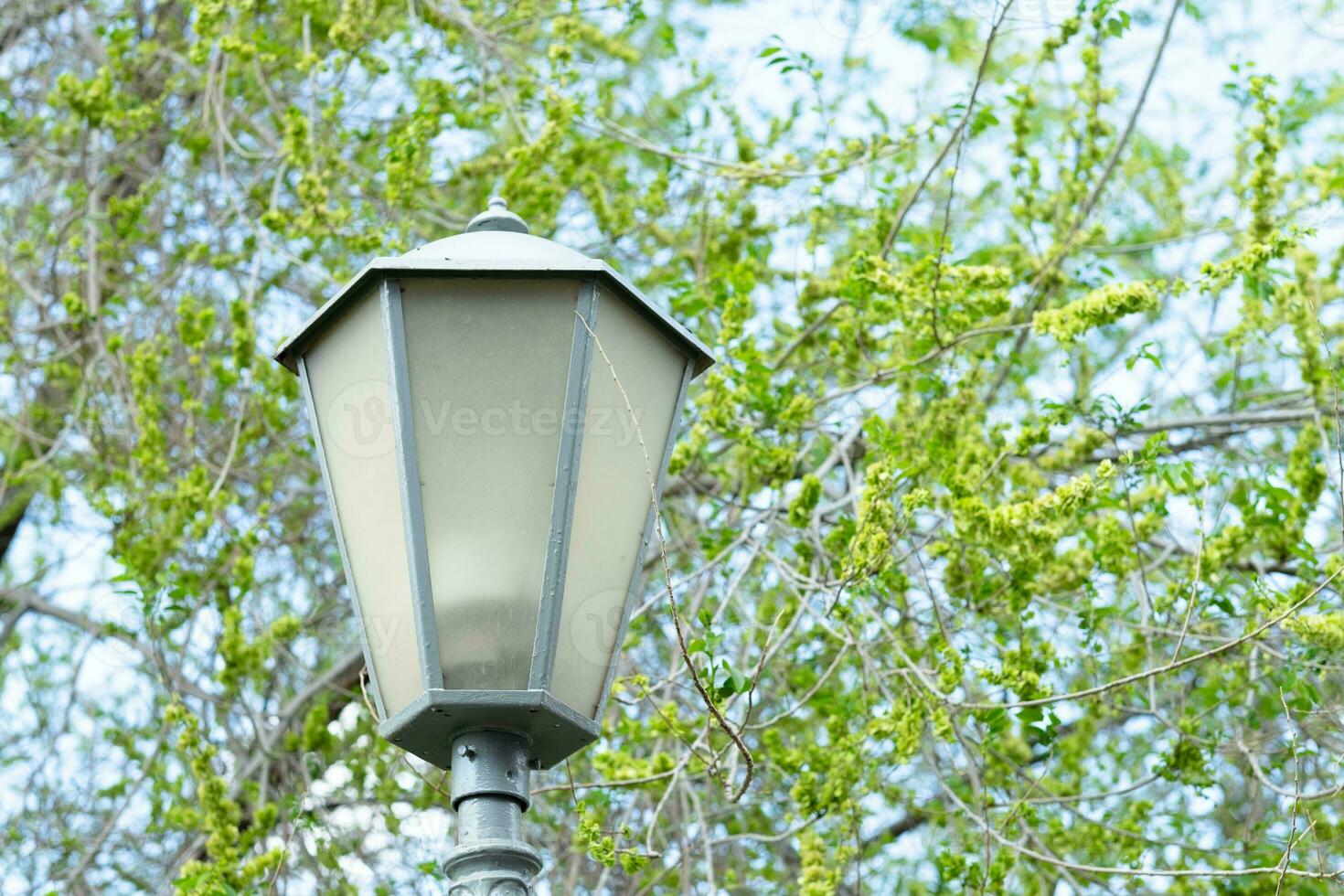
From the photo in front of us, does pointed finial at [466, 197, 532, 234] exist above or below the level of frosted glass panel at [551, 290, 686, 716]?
A: above

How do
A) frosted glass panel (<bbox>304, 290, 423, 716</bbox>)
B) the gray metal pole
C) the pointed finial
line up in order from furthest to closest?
the pointed finial
frosted glass panel (<bbox>304, 290, 423, 716</bbox>)
the gray metal pole

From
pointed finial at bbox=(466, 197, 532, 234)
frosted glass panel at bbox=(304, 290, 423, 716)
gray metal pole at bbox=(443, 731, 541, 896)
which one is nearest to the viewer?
gray metal pole at bbox=(443, 731, 541, 896)

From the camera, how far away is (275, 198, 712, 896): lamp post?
1.96 meters

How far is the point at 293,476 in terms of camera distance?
20.1 feet

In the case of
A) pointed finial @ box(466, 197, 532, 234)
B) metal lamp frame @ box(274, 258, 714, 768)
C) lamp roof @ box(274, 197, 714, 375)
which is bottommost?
metal lamp frame @ box(274, 258, 714, 768)

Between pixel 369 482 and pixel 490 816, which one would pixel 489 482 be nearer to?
pixel 369 482

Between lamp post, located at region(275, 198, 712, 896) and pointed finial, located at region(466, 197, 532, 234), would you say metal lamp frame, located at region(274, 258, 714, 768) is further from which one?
pointed finial, located at region(466, 197, 532, 234)

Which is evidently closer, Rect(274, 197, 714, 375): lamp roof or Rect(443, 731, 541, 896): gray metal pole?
Rect(443, 731, 541, 896): gray metal pole

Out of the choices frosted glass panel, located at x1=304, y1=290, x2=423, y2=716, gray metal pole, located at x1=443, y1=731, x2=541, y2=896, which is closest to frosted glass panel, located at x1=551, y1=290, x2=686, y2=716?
gray metal pole, located at x1=443, y1=731, x2=541, y2=896

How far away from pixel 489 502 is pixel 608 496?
7.5 inches

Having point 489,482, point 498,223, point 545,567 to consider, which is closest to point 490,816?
point 545,567

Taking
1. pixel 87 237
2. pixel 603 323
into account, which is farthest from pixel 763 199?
pixel 603 323

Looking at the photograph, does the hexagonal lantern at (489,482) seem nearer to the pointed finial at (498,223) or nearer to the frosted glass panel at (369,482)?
the frosted glass panel at (369,482)

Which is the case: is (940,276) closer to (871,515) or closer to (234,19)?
(871,515)
